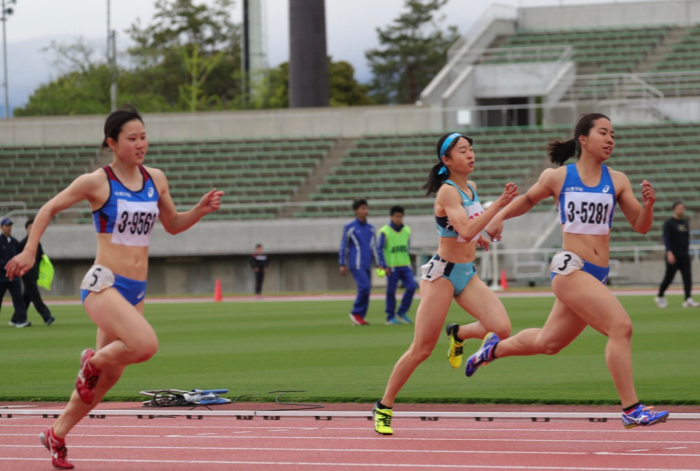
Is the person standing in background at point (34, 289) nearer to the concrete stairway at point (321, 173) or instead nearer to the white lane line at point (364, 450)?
the white lane line at point (364, 450)

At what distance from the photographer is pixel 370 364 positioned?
14.0 metres

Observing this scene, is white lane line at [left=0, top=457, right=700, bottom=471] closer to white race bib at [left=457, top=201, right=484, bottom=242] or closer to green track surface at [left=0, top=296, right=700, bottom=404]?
white race bib at [left=457, top=201, right=484, bottom=242]

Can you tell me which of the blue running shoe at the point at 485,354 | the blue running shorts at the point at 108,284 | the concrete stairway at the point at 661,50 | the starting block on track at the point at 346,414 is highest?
the concrete stairway at the point at 661,50

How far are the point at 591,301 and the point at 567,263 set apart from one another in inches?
13.6

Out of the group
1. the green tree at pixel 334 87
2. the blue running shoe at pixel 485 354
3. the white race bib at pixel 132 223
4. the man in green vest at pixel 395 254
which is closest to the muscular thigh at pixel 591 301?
the blue running shoe at pixel 485 354

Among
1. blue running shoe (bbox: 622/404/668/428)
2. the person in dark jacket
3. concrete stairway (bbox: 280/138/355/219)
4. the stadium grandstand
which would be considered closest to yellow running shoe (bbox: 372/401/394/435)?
blue running shoe (bbox: 622/404/668/428)

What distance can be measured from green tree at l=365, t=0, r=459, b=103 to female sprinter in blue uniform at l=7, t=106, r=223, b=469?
89734mm

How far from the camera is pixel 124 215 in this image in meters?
7.42

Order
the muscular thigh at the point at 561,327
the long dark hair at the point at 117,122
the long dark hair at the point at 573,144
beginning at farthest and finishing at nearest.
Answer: the long dark hair at the point at 573,144 → the muscular thigh at the point at 561,327 → the long dark hair at the point at 117,122

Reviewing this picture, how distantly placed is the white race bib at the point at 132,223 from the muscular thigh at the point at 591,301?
290 centimetres

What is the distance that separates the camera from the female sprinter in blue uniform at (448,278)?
848 centimetres

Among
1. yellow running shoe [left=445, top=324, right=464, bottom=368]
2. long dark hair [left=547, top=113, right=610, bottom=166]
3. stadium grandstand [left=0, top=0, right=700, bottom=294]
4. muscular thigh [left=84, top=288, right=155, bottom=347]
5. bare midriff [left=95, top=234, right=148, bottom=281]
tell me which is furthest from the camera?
stadium grandstand [left=0, top=0, right=700, bottom=294]

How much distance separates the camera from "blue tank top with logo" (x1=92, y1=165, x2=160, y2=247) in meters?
7.42

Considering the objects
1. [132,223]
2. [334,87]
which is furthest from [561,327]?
[334,87]
